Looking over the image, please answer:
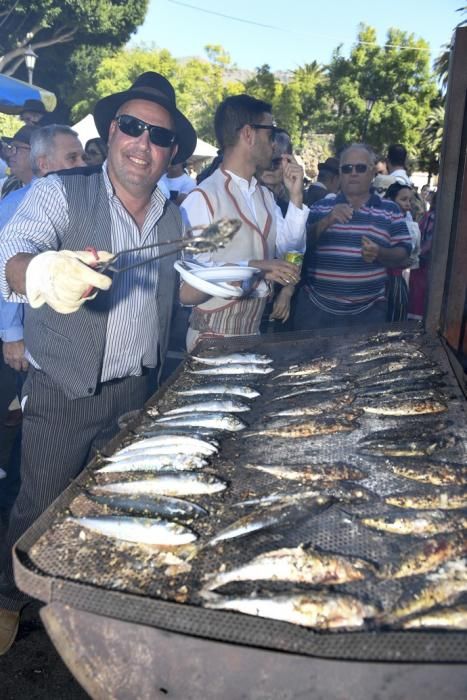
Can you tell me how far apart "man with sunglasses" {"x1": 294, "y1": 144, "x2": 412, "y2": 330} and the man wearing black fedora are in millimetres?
2564

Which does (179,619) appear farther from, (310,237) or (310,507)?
(310,237)

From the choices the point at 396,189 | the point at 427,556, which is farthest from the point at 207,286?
the point at 396,189

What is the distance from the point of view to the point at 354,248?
593cm

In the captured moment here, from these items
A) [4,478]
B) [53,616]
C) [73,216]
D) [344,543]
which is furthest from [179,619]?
[4,478]

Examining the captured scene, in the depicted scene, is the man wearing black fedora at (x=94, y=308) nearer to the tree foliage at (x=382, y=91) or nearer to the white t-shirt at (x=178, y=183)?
the white t-shirt at (x=178, y=183)

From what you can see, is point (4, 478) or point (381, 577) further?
point (4, 478)

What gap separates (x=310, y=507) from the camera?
229 cm

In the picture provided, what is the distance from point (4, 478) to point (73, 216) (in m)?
3.17

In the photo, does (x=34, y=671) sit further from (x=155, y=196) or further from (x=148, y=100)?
(x=148, y=100)

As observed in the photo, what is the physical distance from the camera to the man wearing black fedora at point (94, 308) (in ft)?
10.5

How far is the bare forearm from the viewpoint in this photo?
2.92 metres

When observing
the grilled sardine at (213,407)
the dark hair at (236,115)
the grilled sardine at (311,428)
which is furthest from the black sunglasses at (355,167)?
the grilled sardine at (311,428)

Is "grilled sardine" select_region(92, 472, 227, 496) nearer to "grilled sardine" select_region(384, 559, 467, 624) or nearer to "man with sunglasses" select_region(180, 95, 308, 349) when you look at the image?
"grilled sardine" select_region(384, 559, 467, 624)

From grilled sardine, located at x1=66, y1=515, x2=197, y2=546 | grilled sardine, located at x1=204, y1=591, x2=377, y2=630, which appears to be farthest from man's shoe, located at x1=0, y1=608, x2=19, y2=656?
grilled sardine, located at x1=204, y1=591, x2=377, y2=630
